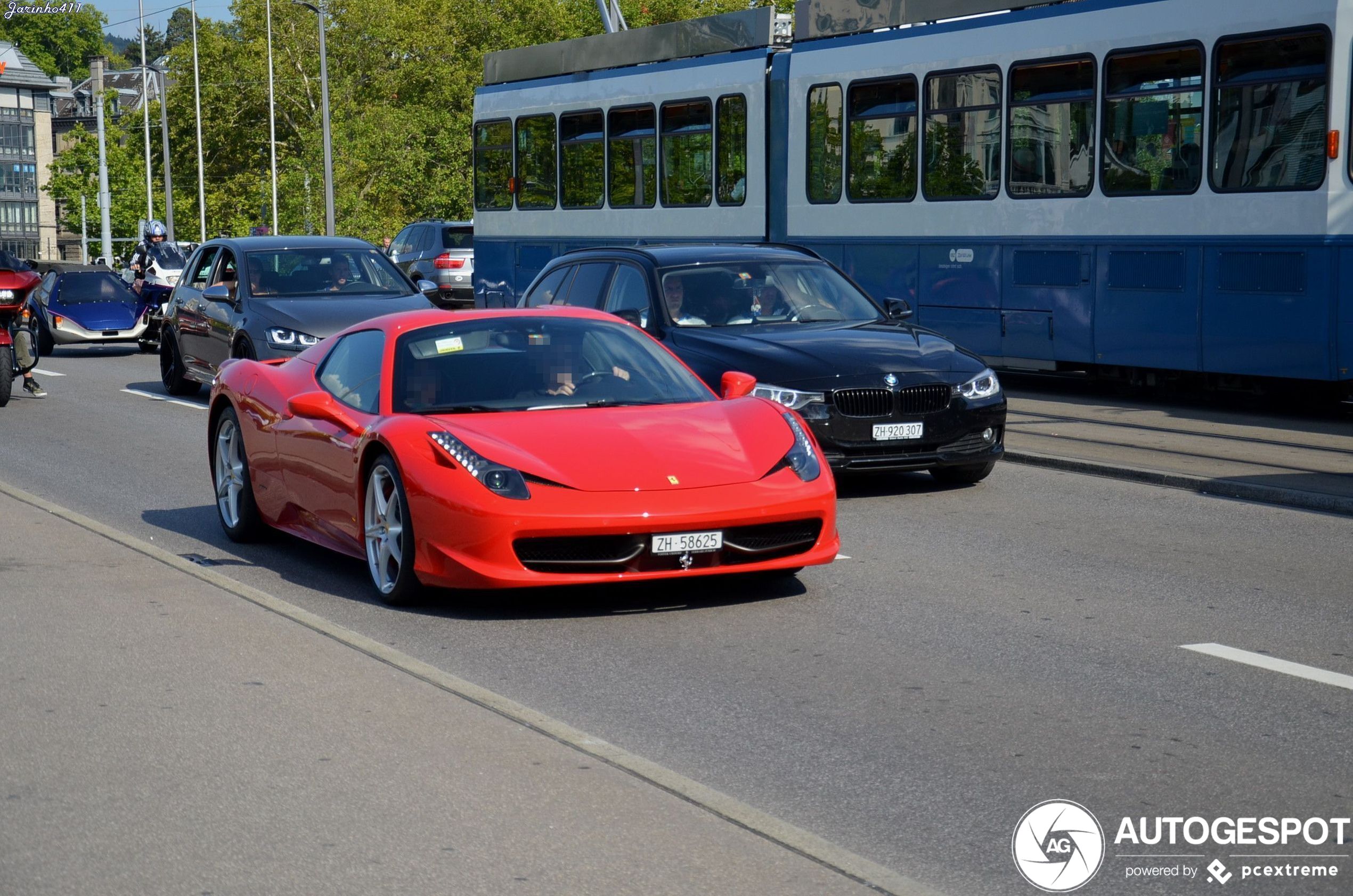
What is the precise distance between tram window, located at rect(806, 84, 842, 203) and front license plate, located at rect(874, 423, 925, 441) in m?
9.70

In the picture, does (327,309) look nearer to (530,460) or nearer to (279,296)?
(279,296)

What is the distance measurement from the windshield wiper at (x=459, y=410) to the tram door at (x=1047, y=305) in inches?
403


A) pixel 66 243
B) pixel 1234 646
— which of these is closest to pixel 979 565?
pixel 1234 646

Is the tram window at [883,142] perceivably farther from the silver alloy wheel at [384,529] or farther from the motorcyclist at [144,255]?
the motorcyclist at [144,255]

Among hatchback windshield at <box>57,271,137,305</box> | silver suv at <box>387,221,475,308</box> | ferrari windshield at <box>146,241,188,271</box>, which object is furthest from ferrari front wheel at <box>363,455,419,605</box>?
silver suv at <box>387,221,475,308</box>

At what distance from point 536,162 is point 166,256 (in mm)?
9812

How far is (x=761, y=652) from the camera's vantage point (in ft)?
23.2

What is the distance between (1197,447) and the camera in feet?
45.6

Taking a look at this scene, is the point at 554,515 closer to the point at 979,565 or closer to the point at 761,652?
the point at 761,652

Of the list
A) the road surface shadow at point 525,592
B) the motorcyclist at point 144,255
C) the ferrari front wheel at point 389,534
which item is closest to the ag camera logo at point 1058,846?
the road surface shadow at point 525,592

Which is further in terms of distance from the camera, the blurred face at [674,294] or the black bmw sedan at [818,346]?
the blurred face at [674,294]

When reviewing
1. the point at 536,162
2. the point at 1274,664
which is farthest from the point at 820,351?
the point at 536,162

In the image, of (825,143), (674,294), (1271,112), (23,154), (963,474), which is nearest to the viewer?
(963,474)

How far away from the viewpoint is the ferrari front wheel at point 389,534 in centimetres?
792
